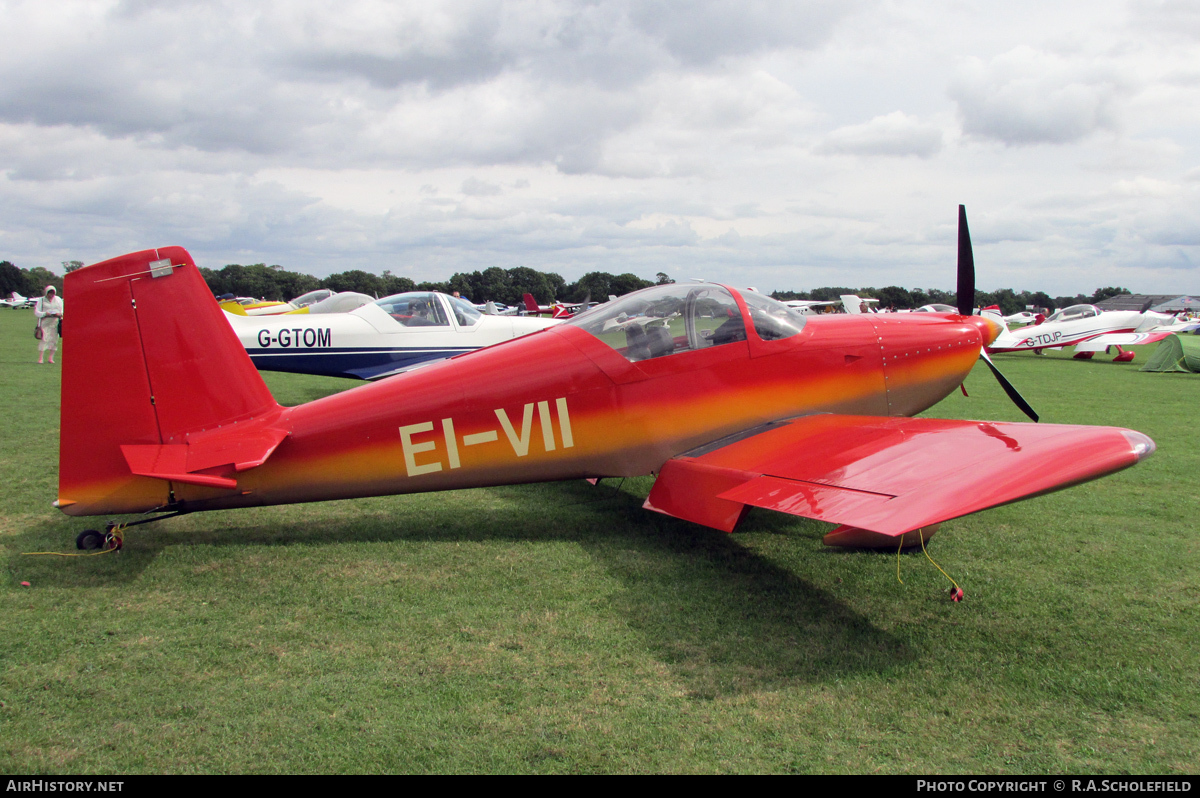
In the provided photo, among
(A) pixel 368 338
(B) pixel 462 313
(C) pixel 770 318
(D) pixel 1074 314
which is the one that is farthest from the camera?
(D) pixel 1074 314

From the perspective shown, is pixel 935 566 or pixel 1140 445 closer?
pixel 1140 445

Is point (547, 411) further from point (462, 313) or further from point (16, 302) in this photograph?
point (16, 302)

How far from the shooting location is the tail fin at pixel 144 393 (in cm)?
389

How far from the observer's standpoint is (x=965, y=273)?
6371 mm

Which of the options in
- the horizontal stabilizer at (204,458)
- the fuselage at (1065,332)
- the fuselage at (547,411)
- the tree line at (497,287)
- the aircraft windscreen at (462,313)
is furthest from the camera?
the tree line at (497,287)

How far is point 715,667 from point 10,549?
4297mm

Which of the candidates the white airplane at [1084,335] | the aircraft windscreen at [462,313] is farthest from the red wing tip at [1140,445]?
the white airplane at [1084,335]

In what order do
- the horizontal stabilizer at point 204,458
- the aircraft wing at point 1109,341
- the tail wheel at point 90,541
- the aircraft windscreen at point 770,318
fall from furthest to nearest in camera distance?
the aircraft wing at point 1109,341 → the aircraft windscreen at point 770,318 → the tail wheel at point 90,541 → the horizontal stabilizer at point 204,458

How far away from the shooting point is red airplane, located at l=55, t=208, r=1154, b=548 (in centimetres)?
362

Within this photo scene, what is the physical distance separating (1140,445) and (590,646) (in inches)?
101

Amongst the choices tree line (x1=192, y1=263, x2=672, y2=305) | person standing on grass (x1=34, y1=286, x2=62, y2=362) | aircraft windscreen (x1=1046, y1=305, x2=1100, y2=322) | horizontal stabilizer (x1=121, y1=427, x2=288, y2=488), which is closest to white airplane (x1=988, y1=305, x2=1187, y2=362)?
aircraft windscreen (x1=1046, y1=305, x2=1100, y2=322)

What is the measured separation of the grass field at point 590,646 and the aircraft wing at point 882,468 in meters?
0.50

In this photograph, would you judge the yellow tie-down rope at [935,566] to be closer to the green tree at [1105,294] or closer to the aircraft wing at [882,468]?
the aircraft wing at [882,468]

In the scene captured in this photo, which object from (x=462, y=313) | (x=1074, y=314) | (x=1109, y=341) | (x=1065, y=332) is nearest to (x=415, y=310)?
(x=462, y=313)
